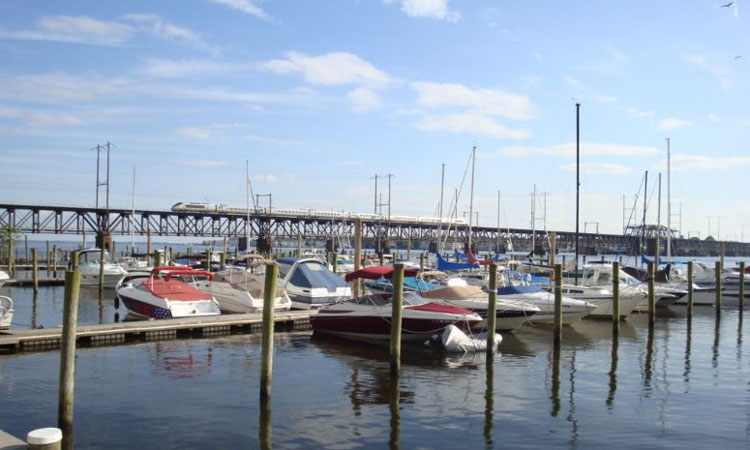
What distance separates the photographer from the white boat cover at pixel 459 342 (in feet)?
73.1

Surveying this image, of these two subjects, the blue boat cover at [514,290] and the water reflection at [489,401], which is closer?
the water reflection at [489,401]

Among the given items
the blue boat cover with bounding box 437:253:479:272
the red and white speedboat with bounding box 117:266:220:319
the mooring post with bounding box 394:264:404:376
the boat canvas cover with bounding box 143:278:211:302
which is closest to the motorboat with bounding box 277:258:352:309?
the red and white speedboat with bounding box 117:266:220:319

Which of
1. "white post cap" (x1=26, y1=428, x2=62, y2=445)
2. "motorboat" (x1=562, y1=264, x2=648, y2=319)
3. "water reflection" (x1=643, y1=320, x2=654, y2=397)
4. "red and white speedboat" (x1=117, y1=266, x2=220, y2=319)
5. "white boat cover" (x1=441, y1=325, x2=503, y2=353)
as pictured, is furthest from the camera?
"motorboat" (x1=562, y1=264, x2=648, y2=319)

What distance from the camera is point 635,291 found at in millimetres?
33406

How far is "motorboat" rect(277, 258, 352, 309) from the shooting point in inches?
1257

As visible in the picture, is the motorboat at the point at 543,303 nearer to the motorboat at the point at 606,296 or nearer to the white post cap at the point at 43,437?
the motorboat at the point at 606,296

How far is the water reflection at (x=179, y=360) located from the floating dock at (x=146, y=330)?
0.87 m

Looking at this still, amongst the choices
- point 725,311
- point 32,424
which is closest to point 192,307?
point 32,424

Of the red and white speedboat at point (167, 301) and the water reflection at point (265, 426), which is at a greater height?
the red and white speedboat at point (167, 301)

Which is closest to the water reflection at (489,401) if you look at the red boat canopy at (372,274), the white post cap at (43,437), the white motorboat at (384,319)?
the white motorboat at (384,319)

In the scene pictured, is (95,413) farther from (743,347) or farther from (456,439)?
(743,347)

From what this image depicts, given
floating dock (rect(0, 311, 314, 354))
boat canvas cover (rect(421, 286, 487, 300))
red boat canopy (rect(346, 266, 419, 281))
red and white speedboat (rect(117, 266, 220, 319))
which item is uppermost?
red boat canopy (rect(346, 266, 419, 281))

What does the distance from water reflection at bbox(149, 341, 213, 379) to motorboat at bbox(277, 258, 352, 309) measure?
8931 mm

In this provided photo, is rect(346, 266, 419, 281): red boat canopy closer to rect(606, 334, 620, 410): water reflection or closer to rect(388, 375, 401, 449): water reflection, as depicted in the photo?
rect(606, 334, 620, 410): water reflection
